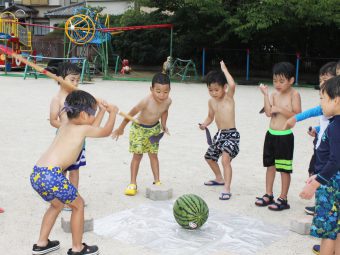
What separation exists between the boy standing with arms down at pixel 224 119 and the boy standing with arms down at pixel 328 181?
1782 mm

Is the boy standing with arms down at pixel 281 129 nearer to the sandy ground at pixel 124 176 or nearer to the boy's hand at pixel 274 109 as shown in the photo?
the boy's hand at pixel 274 109

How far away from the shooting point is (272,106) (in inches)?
182

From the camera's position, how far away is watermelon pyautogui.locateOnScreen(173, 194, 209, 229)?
3896 mm

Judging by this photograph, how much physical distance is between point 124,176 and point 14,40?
2106cm

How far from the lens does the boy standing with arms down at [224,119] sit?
4.90m

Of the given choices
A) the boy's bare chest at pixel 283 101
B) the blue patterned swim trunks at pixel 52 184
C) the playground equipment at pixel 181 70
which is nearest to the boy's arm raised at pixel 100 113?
the blue patterned swim trunks at pixel 52 184

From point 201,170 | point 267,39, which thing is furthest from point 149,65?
point 201,170

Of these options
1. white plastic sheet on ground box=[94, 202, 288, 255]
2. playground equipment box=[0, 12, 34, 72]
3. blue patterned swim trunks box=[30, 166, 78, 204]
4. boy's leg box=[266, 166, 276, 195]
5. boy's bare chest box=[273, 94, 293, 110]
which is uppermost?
playground equipment box=[0, 12, 34, 72]

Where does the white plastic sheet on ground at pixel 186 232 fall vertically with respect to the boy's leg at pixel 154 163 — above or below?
A: below

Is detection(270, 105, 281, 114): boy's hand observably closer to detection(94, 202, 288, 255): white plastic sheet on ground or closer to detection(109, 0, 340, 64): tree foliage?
detection(94, 202, 288, 255): white plastic sheet on ground

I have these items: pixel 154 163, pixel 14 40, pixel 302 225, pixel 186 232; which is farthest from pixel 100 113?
pixel 14 40

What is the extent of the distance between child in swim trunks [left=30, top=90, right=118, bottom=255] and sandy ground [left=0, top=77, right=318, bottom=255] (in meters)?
0.20

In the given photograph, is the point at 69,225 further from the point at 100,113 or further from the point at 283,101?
the point at 283,101

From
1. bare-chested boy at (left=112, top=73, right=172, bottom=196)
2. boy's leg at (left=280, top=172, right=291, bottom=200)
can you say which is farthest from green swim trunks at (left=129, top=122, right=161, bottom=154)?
boy's leg at (left=280, top=172, right=291, bottom=200)
